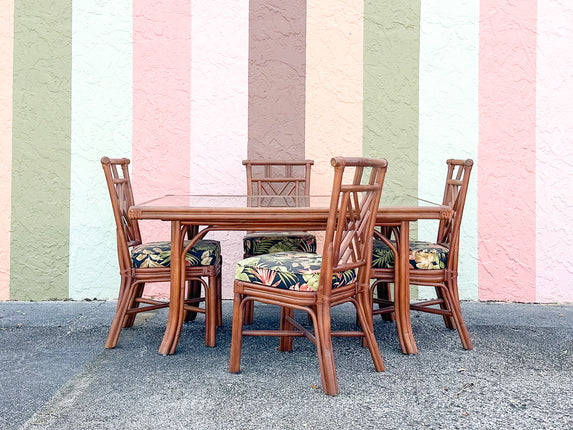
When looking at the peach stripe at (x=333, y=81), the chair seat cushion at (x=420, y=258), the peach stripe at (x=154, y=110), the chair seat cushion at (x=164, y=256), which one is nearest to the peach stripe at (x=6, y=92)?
the peach stripe at (x=154, y=110)

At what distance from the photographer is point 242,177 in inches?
163

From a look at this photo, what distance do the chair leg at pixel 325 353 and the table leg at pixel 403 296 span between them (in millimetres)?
698

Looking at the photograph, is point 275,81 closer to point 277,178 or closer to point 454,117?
point 277,178

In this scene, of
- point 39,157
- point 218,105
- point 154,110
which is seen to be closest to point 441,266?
point 218,105

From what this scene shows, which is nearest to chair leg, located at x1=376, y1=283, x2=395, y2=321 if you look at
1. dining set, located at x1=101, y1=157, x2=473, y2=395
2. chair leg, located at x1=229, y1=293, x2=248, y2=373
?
A: dining set, located at x1=101, y1=157, x2=473, y2=395

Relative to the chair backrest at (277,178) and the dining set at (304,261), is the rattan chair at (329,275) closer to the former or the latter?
the dining set at (304,261)

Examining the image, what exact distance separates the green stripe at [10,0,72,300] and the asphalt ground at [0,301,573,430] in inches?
28.6

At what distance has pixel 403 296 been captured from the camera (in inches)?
110

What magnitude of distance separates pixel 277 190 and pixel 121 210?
1491 millimetres

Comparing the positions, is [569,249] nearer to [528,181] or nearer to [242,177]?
[528,181]

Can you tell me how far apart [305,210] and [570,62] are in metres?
2.89

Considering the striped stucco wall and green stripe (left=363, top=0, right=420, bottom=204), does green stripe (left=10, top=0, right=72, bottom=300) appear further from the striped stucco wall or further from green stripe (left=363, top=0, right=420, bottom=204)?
green stripe (left=363, top=0, right=420, bottom=204)

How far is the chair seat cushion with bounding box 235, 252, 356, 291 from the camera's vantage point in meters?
2.26

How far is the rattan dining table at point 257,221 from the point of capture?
8.20 feet
